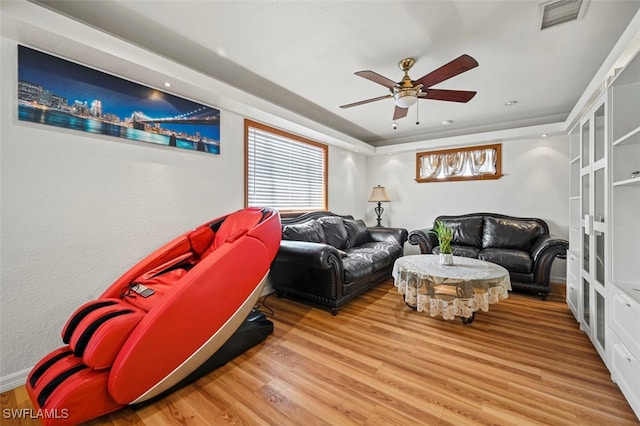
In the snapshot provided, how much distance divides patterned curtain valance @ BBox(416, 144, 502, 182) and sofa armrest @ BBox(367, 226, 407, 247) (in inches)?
54.2

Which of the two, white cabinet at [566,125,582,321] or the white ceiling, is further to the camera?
white cabinet at [566,125,582,321]

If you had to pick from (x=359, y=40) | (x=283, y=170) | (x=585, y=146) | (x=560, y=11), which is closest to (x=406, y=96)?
(x=359, y=40)

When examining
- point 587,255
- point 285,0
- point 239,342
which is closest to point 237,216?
point 239,342

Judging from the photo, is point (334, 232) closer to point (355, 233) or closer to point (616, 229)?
point (355, 233)

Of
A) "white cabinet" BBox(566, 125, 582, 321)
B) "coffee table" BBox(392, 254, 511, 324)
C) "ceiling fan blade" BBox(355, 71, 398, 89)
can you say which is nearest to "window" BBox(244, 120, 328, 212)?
"ceiling fan blade" BBox(355, 71, 398, 89)

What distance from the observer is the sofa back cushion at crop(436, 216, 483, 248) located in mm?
4082

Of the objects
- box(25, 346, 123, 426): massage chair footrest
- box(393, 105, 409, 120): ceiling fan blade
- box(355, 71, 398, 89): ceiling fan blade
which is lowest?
box(25, 346, 123, 426): massage chair footrest

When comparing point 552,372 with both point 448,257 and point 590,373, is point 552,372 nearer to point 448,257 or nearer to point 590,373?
point 590,373

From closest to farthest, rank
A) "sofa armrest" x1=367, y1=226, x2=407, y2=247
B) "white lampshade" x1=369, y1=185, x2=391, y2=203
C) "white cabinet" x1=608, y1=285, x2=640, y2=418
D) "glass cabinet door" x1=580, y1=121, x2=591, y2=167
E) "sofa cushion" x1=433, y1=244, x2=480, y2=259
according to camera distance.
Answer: "white cabinet" x1=608, y1=285, x2=640, y2=418 < "glass cabinet door" x1=580, y1=121, x2=591, y2=167 < "sofa cushion" x1=433, y1=244, x2=480, y2=259 < "sofa armrest" x1=367, y1=226, x2=407, y2=247 < "white lampshade" x1=369, y1=185, x2=391, y2=203

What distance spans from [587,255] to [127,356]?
338cm

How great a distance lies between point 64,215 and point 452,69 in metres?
3.04

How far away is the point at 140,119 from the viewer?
2283 millimetres

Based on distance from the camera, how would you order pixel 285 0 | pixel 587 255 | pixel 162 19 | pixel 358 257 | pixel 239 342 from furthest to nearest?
1. pixel 358 257
2. pixel 587 255
3. pixel 239 342
4. pixel 162 19
5. pixel 285 0

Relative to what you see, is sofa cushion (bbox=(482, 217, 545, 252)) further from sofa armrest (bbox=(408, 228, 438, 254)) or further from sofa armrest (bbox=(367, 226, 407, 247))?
sofa armrest (bbox=(367, 226, 407, 247))
